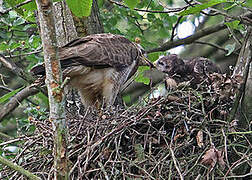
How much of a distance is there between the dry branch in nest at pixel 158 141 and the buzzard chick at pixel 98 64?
0.50m

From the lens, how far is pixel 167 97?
8.96 feet

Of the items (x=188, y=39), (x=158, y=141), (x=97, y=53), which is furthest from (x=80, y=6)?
(x=188, y=39)

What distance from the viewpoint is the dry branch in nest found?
7.97 ft

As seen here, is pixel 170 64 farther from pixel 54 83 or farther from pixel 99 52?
pixel 54 83

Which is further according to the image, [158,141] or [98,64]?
[98,64]

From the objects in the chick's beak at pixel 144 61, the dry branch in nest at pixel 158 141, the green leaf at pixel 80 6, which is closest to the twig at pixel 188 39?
the chick's beak at pixel 144 61

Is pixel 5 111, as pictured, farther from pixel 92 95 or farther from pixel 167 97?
pixel 167 97

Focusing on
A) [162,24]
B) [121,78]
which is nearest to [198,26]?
[162,24]

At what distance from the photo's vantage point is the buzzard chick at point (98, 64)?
3.21 meters

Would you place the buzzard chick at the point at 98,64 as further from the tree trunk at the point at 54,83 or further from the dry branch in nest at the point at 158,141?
the tree trunk at the point at 54,83

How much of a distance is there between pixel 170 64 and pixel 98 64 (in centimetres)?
72

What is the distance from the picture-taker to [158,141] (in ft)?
8.55

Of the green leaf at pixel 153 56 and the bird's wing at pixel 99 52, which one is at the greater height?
the bird's wing at pixel 99 52

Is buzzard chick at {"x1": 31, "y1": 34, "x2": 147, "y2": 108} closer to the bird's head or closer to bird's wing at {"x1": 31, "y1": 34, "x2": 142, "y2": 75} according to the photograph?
bird's wing at {"x1": 31, "y1": 34, "x2": 142, "y2": 75}
